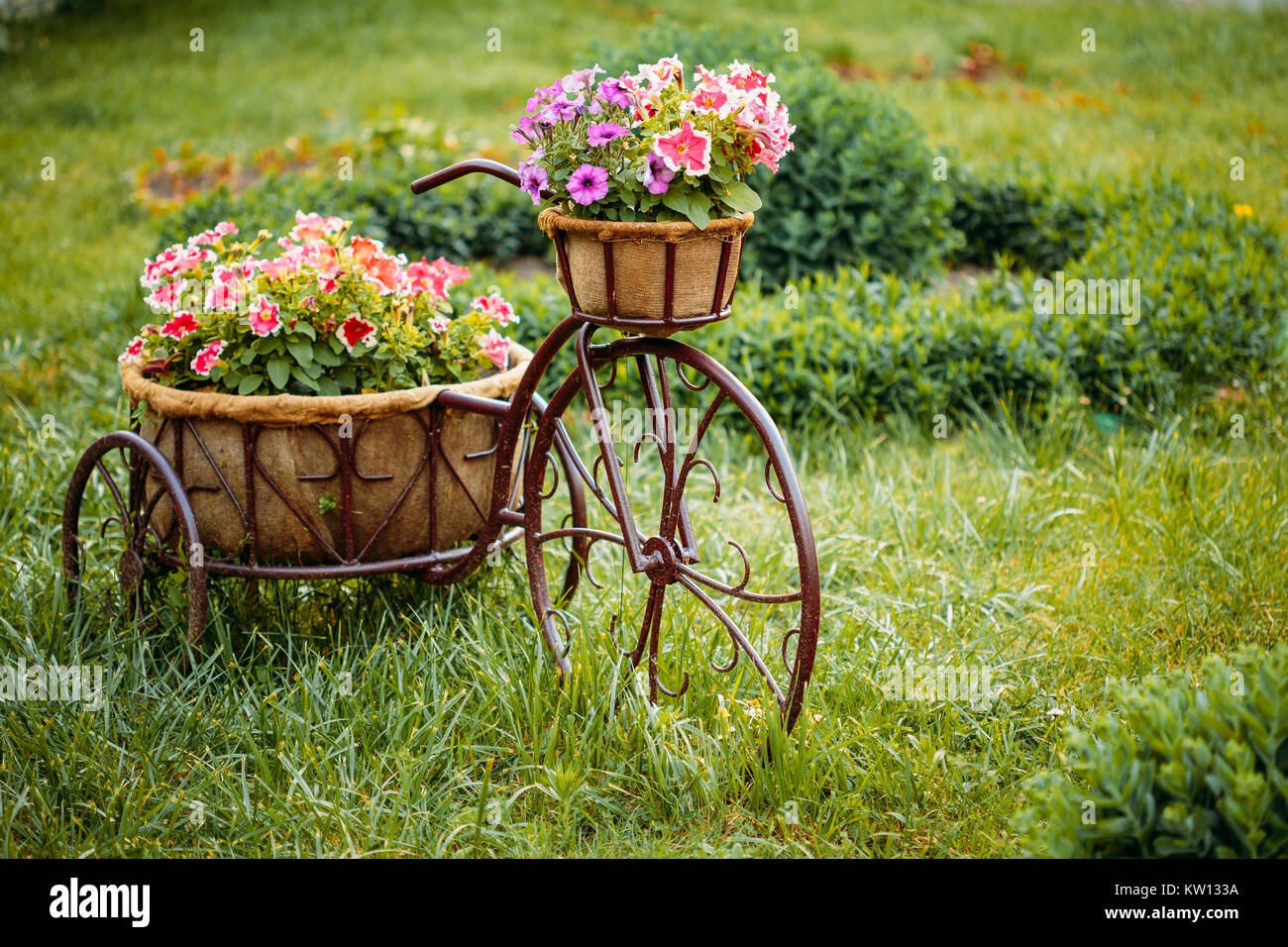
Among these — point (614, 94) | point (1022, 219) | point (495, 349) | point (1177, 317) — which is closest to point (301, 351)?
point (495, 349)

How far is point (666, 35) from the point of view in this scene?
584 centimetres

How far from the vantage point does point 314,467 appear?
2.66m

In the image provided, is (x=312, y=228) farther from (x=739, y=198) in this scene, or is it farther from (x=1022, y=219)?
(x=1022, y=219)

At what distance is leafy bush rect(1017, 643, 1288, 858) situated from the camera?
5.08ft

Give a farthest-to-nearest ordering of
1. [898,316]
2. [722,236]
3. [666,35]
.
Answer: [666,35]
[898,316]
[722,236]

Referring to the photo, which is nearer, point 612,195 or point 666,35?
point 612,195

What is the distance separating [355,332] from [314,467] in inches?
14.4

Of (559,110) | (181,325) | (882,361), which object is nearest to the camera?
(559,110)

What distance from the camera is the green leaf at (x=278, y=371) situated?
2672 mm

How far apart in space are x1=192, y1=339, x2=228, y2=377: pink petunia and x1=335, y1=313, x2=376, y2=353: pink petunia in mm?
290

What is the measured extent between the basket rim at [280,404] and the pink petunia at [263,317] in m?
0.16
